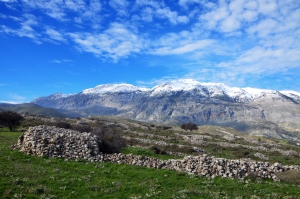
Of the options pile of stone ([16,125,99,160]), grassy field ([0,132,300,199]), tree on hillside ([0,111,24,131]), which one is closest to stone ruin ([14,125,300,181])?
pile of stone ([16,125,99,160])

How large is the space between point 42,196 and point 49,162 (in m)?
8.16

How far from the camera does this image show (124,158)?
25891mm

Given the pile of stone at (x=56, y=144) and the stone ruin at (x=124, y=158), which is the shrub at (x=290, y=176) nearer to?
the stone ruin at (x=124, y=158)

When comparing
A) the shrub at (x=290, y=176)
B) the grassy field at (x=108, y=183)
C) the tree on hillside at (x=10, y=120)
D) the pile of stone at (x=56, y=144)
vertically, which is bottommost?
the grassy field at (x=108, y=183)

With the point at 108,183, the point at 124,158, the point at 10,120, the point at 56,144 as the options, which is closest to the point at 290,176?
the point at 124,158

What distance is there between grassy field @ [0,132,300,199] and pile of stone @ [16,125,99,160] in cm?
144

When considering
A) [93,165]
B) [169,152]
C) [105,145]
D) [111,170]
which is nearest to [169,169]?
[111,170]

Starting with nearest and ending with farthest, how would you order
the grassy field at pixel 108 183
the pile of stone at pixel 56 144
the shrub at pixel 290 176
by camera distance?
the grassy field at pixel 108 183, the shrub at pixel 290 176, the pile of stone at pixel 56 144

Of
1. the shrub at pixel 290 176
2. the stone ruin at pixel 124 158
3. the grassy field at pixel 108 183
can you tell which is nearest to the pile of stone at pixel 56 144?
the stone ruin at pixel 124 158

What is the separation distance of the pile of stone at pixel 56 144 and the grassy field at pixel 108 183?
1.44 metres

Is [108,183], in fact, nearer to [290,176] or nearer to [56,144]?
[56,144]

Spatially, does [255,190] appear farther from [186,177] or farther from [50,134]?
[50,134]

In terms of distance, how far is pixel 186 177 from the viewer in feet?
68.2

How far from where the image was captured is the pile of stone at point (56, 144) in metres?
24.4
